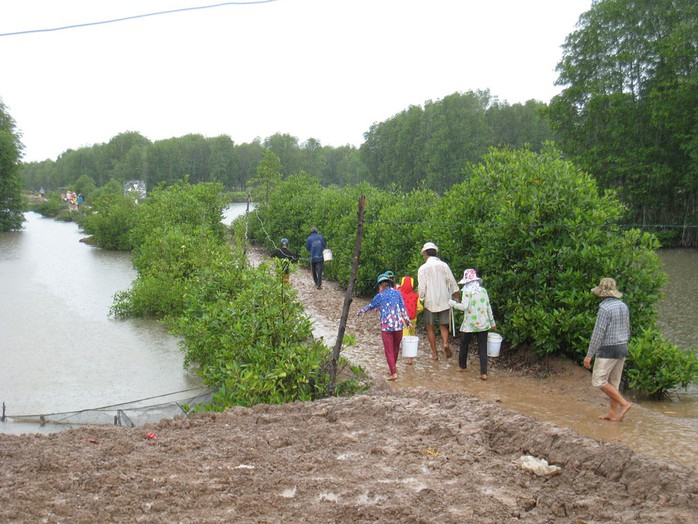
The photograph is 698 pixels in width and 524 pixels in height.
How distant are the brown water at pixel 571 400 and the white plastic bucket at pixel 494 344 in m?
0.34

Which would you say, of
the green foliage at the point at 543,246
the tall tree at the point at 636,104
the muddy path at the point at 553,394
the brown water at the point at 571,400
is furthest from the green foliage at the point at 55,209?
A: the green foliage at the point at 543,246

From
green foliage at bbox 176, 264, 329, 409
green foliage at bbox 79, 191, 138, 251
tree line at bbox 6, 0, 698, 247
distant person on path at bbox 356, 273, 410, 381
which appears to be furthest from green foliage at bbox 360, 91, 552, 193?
green foliage at bbox 176, 264, 329, 409

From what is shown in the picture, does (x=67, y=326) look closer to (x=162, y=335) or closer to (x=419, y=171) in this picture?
(x=162, y=335)

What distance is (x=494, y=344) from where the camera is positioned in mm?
9164

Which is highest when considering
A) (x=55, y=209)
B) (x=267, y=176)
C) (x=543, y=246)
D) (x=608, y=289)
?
(x=267, y=176)

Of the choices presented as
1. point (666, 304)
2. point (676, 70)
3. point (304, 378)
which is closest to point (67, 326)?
point (304, 378)

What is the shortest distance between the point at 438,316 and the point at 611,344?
3514mm

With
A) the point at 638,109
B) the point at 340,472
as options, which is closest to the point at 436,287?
the point at 340,472

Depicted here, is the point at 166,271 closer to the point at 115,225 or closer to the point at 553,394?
the point at 553,394

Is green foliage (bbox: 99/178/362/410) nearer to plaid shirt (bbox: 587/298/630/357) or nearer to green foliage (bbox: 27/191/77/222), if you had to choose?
plaid shirt (bbox: 587/298/630/357)

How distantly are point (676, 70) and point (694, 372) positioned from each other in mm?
25407

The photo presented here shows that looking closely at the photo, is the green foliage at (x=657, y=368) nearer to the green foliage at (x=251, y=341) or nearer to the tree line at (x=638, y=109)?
the green foliage at (x=251, y=341)

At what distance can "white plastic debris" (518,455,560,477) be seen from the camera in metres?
5.03

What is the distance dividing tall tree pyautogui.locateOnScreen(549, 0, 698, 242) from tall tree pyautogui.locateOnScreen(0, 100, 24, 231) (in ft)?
127
